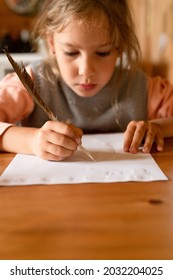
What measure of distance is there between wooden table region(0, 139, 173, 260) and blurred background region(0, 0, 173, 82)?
4.24 ft

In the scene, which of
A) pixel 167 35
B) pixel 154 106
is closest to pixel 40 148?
pixel 154 106

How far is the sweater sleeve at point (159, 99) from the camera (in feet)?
3.90

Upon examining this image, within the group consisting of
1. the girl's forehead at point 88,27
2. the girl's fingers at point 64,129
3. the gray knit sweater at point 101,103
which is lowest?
the gray knit sweater at point 101,103

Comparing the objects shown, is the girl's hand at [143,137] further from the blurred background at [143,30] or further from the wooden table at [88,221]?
the blurred background at [143,30]

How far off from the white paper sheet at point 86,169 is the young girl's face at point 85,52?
279 mm

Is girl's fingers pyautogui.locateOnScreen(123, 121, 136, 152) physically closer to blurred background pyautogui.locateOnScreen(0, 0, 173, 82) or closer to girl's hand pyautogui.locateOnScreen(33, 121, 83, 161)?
girl's hand pyautogui.locateOnScreen(33, 121, 83, 161)

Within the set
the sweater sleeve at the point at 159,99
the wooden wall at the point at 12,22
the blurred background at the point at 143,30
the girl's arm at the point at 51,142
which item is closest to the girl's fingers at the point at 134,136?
the girl's arm at the point at 51,142

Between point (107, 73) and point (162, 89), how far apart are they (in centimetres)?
26

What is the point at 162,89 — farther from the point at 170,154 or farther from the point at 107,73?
the point at 170,154

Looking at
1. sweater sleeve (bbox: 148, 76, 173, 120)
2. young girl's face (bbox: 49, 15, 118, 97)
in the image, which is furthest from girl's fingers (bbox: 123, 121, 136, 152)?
sweater sleeve (bbox: 148, 76, 173, 120)

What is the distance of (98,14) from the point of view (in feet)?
3.21

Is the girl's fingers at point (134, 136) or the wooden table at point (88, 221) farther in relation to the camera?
the girl's fingers at point (134, 136)

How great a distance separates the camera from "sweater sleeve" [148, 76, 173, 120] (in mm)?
1188
